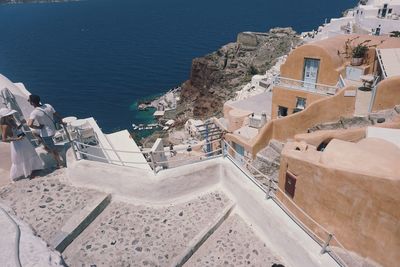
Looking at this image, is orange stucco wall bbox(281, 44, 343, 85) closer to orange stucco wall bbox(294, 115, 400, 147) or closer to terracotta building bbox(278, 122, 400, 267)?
orange stucco wall bbox(294, 115, 400, 147)

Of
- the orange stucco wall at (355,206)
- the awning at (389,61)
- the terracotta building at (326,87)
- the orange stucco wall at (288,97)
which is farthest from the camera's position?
the orange stucco wall at (288,97)

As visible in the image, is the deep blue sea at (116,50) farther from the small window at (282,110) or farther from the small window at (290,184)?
the small window at (290,184)

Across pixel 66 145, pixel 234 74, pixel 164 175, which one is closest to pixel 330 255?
pixel 164 175

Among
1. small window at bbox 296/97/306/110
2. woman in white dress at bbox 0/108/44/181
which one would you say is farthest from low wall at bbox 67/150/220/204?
small window at bbox 296/97/306/110

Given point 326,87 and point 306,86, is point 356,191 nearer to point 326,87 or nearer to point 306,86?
point 326,87

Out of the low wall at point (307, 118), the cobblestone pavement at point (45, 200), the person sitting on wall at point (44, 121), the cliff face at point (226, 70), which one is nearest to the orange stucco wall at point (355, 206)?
the cobblestone pavement at point (45, 200)

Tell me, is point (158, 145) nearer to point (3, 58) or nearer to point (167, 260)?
point (167, 260)
